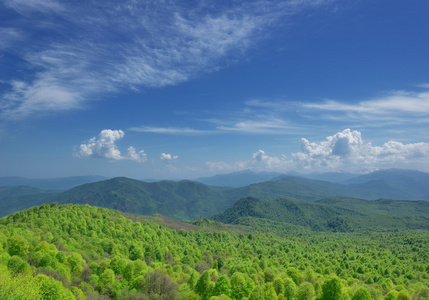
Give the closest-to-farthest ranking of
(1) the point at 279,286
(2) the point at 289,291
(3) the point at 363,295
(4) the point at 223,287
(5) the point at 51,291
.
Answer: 1. (5) the point at 51,291
2. (3) the point at 363,295
3. (4) the point at 223,287
4. (2) the point at 289,291
5. (1) the point at 279,286

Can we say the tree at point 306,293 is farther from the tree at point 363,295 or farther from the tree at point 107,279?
the tree at point 107,279

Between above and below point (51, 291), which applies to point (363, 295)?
below


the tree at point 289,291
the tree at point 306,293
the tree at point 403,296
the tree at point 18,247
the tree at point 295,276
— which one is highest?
the tree at point 18,247

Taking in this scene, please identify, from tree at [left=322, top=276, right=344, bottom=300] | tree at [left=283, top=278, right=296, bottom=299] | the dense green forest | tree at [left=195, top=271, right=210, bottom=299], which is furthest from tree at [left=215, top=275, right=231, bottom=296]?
tree at [left=322, top=276, right=344, bottom=300]

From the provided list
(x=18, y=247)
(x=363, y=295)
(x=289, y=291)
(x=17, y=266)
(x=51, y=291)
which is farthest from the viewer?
(x=18, y=247)

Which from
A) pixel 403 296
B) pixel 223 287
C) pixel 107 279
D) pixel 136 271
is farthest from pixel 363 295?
pixel 107 279

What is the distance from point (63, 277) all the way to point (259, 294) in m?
47.4

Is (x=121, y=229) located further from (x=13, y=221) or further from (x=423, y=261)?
(x=423, y=261)

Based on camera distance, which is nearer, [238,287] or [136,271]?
[238,287]

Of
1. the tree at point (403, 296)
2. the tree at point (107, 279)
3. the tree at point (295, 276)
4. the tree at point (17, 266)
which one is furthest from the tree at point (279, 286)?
the tree at point (17, 266)

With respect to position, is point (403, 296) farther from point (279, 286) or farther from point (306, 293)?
point (279, 286)

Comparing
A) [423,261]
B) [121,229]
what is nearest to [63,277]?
[121,229]

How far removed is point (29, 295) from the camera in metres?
37.2

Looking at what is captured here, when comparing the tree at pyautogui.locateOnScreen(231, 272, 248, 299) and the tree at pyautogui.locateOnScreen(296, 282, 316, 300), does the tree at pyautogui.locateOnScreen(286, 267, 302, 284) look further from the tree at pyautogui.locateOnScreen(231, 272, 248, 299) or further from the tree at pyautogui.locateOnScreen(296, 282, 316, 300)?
the tree at pyautogui.locateOnScreen(231, 272, 248, 299)
